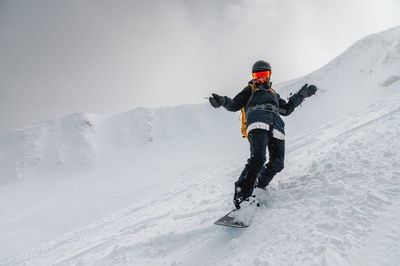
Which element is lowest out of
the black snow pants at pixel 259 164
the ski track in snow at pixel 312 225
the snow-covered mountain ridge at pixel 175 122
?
the ski track in snow at pixel 312 225

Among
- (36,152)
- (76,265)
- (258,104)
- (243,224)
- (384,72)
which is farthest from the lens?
(36,152)

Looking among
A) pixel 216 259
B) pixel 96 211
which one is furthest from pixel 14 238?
pixel 216 259

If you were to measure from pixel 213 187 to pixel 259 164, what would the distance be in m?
3.62

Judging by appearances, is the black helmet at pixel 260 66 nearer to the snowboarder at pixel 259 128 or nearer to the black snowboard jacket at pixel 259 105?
the snowboarder at pixel 259 128

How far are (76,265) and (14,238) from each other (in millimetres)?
16607

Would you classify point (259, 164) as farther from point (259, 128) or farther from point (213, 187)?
point (213, 187)

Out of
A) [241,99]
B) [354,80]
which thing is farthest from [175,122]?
[241,99]

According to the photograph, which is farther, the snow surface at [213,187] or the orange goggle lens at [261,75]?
the orange goggle lens at [261,75]

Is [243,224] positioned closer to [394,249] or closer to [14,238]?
[394,249]

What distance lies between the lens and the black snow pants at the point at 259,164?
343 cm

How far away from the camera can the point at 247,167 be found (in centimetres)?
350

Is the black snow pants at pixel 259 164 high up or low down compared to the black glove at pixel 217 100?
down

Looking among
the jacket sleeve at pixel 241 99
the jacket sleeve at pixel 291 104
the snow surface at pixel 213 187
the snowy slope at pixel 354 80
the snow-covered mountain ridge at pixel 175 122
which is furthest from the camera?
the snow-covered mountain ridge at pixel 175 122

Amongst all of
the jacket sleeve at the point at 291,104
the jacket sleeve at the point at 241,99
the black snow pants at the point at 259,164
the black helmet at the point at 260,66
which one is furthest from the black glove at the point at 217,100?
the jacket sleeve at the point at 291,104
